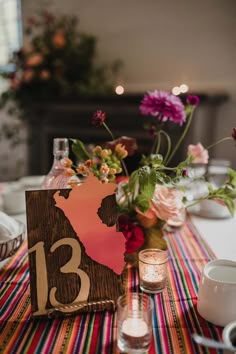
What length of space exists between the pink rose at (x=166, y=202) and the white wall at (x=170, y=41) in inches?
67.4

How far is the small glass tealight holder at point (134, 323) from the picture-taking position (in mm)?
495

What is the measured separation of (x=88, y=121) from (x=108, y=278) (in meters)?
2.21

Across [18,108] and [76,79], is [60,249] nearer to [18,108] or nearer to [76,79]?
[76,79]

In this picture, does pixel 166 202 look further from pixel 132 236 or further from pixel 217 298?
pixel 217 298

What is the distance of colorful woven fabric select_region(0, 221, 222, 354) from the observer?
20.0 inches

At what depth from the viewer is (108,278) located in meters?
0.61

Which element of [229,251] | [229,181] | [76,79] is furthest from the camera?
[76,79]

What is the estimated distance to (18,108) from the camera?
2943 millimetres

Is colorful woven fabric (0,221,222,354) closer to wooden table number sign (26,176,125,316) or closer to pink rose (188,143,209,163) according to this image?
wooden table number sign (26,176,125,316)

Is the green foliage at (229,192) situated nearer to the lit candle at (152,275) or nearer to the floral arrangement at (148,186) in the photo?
the floral arrangement at (148,186)

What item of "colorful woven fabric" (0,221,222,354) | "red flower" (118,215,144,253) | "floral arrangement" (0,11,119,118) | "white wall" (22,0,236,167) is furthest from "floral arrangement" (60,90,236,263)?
"floral arrangement" (0,11,119,118)

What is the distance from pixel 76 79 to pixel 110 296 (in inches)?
89.7

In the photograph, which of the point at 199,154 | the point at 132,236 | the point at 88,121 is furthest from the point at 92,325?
the point at 88,121

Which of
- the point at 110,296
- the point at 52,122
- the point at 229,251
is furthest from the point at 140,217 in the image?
the point at 52,122
